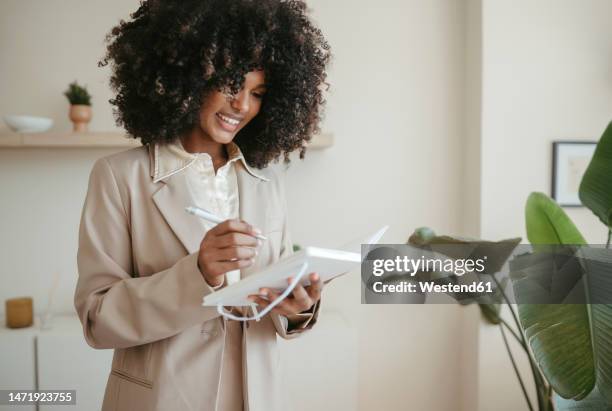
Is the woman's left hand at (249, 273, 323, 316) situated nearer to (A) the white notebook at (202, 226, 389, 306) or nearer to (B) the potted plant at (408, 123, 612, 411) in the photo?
(A) the white notebook at (202, 226, 389, 306)

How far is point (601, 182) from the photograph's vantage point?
1.18m

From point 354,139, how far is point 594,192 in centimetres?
118

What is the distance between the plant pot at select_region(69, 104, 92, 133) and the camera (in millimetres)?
1980

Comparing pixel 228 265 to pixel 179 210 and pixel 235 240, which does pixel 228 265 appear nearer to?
pixel 235 240

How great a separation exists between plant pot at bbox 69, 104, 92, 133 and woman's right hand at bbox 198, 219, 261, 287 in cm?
152

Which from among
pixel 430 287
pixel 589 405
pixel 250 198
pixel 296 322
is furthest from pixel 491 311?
pixel 250 198

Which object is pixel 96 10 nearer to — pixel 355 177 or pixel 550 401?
pixel 355 177

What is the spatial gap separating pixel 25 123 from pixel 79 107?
220mm

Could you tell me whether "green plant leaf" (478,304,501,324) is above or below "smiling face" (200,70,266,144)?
below

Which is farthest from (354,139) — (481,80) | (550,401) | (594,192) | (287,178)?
(550,401)

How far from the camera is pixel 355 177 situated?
223cm

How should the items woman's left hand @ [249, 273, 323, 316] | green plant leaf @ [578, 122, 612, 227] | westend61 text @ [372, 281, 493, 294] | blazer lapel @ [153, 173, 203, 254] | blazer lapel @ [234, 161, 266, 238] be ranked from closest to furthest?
1. woman's left hand @ [249, 273, 323, 316]
2. blazer lapel @ [153, 173, 203, 254]
3. blazer lapel @ [234, 161, 266, 238]
4. green plant leaf @ [578, 122, 612, 227]
5. westend61 text @ [372, 281, 493, 294]

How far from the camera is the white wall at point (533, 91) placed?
2.01m

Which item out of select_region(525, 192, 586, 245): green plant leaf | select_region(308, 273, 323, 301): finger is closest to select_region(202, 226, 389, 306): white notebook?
select_region(308, 273, 323, 301): finger
